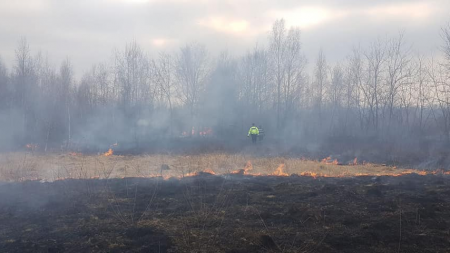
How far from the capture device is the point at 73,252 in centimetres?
525

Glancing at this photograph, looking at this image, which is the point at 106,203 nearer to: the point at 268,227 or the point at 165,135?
the point at 268,227

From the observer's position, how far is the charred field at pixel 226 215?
5.55 meters

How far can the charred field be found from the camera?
5551 millimetres

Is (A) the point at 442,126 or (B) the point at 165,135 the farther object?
(B) the point at 165,135

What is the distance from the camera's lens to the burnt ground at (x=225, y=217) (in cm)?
554

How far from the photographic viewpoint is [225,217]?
7137 mm

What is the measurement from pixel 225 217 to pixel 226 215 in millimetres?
154

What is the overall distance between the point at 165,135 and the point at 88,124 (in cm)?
860

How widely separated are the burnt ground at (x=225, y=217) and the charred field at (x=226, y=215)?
0.06 feet

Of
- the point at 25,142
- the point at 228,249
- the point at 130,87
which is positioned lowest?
the point at 228,249

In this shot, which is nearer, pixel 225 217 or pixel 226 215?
pixel 225 217

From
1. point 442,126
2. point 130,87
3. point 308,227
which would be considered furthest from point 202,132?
point 308,227

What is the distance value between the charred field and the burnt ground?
0.02 metres

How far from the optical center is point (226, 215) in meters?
7.29
